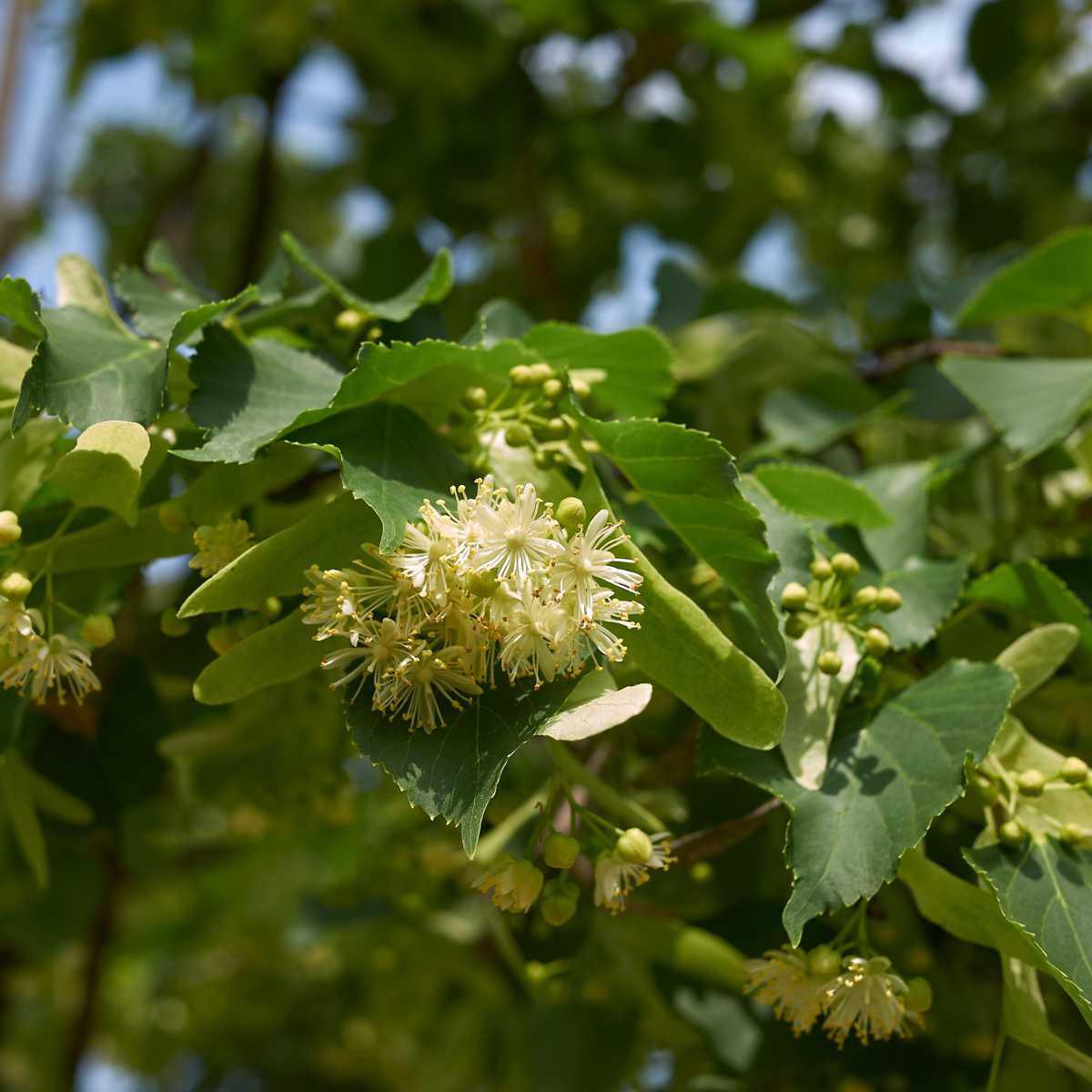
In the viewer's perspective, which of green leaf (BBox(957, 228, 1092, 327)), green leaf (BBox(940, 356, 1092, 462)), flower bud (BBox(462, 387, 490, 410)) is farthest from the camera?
green leaf (BBox(957, 228, 1092, 327))

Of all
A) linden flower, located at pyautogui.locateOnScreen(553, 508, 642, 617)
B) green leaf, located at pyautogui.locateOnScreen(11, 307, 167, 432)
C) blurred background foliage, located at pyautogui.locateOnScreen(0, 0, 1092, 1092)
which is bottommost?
blurred background foliage, located at pyautogui.locateOnScreen(0, 0, 1092, 1092)

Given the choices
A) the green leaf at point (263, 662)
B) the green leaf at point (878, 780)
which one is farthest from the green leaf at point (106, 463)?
the green leaf at point (878, 780)

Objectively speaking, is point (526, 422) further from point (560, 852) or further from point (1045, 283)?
point (1045, 283)

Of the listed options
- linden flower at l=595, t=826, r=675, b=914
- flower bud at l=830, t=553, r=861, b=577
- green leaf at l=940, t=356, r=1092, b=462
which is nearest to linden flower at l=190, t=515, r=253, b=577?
linden flower at l=595, t=826, r=675, b=914

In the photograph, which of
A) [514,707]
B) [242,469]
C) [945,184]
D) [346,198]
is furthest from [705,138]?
[514,707]

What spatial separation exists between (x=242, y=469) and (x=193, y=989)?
90.8 inches

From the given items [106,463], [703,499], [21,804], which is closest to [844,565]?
[703,499]

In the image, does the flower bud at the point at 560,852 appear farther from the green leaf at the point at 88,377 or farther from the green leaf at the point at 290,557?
the green leaf at the point at 88,377

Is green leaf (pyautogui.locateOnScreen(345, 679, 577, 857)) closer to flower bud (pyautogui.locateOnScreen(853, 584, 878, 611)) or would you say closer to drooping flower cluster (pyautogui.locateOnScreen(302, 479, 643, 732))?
drooping flower cluster (pyautogui.locateOnScreen(302, 479, 643, 732))

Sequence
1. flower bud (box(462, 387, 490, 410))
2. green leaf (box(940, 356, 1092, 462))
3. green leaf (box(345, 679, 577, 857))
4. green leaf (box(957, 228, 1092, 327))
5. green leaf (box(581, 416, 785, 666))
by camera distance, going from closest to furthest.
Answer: green leaf (box(345, 679, 577, 857)), green leaf (box(581, 416, 785, 666)), flower bud (box(462, 387, 490, 410)), green leaf (box(940, 356, 1092, 462)), green leaf (box(957, 228, 1092, 327))

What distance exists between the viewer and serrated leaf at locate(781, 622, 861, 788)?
89cm

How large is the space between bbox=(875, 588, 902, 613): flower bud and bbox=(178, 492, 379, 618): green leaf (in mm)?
429

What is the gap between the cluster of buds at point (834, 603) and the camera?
940mm

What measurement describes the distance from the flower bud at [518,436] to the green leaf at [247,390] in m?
0.15
